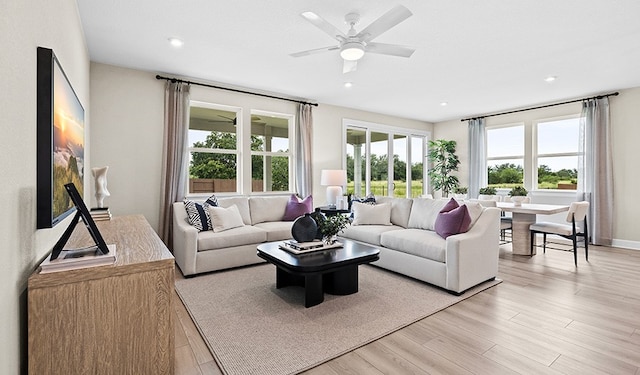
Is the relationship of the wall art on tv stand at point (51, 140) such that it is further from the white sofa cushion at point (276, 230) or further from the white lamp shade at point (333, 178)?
the white lamp shade at point (333, 178)

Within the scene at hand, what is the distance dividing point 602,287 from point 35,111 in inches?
194

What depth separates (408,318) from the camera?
252 centimetres

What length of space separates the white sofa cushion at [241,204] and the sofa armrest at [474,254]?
9.26ft

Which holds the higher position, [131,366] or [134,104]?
[134,104]

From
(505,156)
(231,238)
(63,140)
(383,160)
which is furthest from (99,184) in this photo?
(505,156)

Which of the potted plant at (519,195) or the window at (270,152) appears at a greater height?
the window at (270,152)

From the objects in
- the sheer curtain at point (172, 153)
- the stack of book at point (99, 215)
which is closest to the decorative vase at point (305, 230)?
the stack of book at point (99, 215)

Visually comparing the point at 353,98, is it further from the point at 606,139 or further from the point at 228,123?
the point at 606,139

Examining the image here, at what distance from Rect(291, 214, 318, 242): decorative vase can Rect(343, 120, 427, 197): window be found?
361 centimetres

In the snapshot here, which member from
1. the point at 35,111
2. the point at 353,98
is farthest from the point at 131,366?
the point at 353,98

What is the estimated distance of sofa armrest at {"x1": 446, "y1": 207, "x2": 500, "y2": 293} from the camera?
9.82 feet

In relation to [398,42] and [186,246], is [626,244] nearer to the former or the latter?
[398,42]

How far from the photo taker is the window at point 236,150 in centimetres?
500

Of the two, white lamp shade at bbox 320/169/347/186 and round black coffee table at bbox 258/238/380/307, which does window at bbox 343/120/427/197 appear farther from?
round black coffee table at bbox 258/238/380/307
